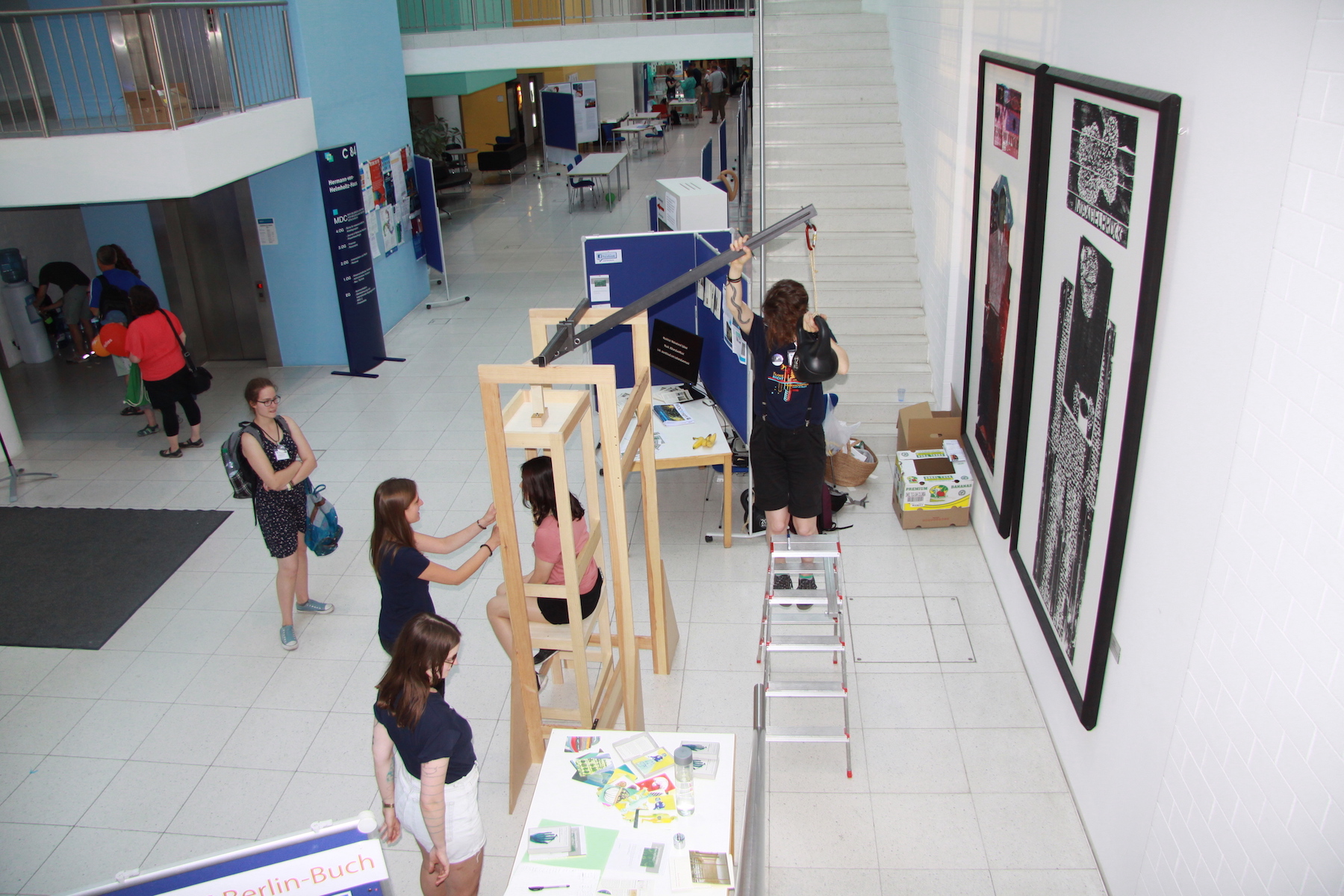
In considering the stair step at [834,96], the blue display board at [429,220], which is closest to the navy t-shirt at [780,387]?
the stair step at [834,96]

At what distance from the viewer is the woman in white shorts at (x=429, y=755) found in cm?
290

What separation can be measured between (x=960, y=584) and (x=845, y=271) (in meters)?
3.31

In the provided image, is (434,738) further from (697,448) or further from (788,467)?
(697,448)

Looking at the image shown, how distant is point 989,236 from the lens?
511 centimetres

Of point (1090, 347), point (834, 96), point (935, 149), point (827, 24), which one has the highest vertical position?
point (827, 24)

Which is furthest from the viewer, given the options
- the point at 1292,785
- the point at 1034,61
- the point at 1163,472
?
the point at 1034,61

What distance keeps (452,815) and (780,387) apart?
2.76 meters

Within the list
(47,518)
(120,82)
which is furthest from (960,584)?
(120,82)

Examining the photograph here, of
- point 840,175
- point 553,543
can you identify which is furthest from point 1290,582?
point 840,175

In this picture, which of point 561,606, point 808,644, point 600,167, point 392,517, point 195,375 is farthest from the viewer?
point 600,167

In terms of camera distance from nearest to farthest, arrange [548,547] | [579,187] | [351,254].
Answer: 1. [548,547]
2. [351,254]
3. [579,187]

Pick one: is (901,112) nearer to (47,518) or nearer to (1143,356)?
(1143,356)

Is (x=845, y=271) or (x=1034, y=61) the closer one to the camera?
(x=1034, y=61)

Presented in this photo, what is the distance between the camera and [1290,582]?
7.56ft
